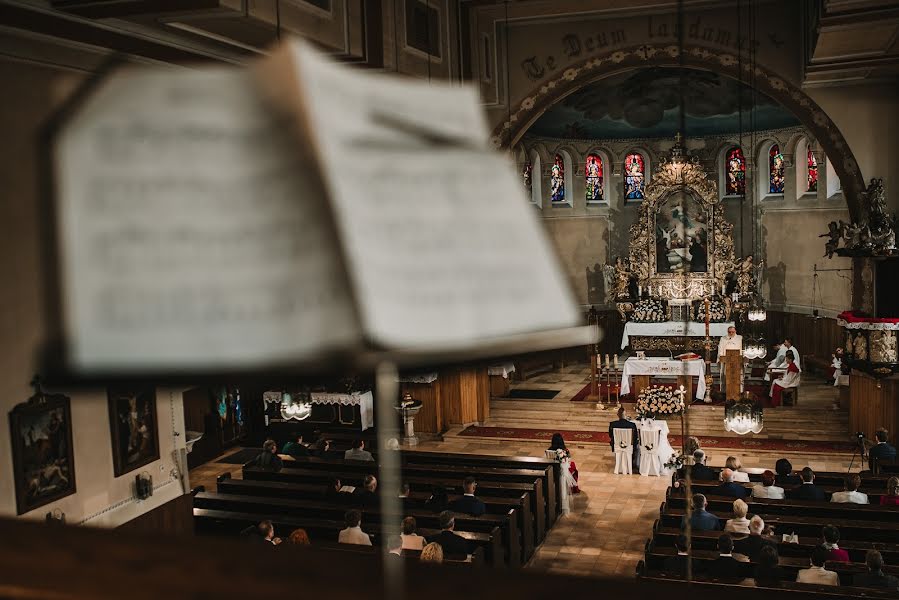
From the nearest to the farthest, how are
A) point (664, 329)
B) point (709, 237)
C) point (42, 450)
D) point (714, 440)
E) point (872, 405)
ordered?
point (42, 450)
point (872, 405)
point (714, 440)
point (664, 329)
point (709, 237)

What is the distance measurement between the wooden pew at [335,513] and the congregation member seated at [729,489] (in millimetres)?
2413

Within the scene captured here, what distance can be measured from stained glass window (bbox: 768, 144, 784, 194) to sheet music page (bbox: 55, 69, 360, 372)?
903 inches

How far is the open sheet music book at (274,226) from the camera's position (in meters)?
1.08

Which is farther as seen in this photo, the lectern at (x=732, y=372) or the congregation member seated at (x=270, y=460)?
the lectern at (x=732, y=372)

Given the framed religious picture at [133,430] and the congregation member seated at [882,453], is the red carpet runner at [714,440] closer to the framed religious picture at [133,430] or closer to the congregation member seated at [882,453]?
the congregation member seated at [882,453]

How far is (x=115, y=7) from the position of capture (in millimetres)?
7129

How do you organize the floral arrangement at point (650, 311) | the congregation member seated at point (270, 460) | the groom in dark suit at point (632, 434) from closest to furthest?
the congregation member seated at point (270, 460), the groom in dark suit at point (632, 434), the floral arrangement at point (650, 311)

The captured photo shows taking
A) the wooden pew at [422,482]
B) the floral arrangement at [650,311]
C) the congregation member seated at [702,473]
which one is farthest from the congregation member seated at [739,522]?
the floral arrangement at [650,311]

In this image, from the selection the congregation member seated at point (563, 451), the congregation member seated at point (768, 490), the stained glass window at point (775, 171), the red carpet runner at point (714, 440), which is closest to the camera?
the congregation member seated at point (768, 490)

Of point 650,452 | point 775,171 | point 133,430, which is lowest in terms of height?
point 650,452

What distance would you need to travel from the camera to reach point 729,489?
9.28 metres

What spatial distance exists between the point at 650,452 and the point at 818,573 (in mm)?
6219

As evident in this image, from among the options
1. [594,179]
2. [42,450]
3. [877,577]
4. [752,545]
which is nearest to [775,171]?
[594,179]

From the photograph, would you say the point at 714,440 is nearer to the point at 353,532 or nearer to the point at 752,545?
the point at 752,545
